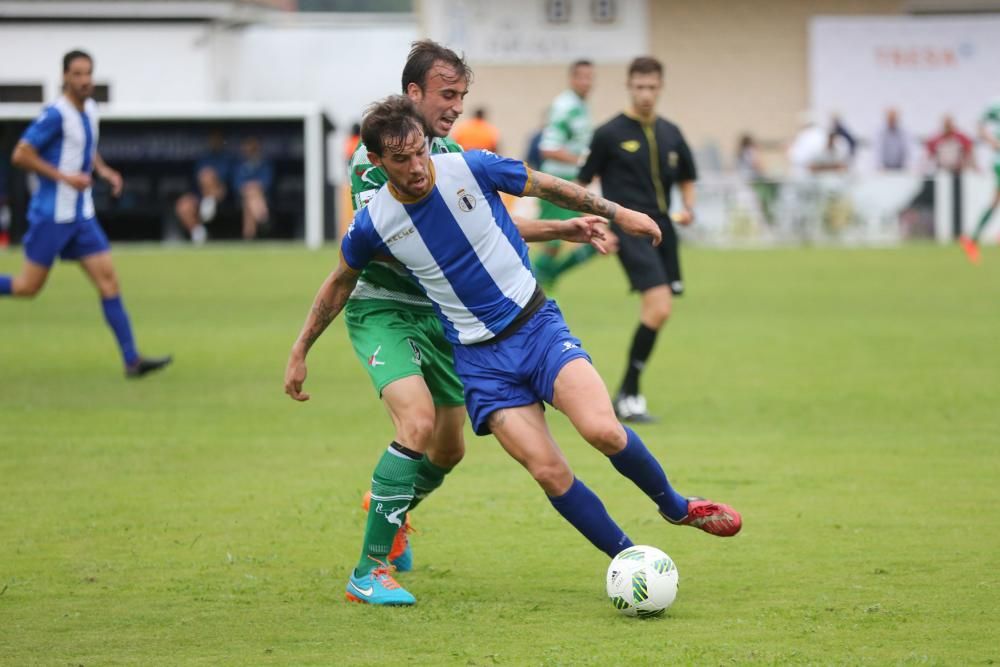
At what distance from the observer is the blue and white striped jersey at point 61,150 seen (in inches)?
473

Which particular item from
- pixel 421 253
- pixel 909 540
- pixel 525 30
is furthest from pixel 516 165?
pixel 525 30

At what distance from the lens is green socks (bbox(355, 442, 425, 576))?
6.01 meters

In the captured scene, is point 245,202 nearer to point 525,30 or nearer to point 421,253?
point 525,30

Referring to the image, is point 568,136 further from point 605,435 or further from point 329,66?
point 329,66

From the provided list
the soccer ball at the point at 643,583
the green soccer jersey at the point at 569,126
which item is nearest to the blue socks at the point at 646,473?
the soccer ball at the point at 643,583

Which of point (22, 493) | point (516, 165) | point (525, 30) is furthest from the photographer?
point (525, 30)

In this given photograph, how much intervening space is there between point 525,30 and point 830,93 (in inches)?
303

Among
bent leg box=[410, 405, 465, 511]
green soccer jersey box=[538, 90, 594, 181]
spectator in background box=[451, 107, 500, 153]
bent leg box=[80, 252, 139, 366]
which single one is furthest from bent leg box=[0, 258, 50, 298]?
spectator in background box=[451, 107, 500, 153]

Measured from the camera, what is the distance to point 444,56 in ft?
20.6

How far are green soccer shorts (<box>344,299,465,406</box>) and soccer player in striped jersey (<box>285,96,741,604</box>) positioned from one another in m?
0.23

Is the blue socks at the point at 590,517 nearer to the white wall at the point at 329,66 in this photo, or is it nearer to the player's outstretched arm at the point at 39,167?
the player's outstretched arm at the point at 39,167

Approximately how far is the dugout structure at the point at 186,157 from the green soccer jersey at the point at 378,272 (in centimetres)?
2320

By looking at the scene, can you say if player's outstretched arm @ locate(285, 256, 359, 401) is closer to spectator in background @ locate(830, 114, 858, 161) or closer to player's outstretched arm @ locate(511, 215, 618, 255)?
player's outstretched arm @ locate(511, 215, 618, 255)

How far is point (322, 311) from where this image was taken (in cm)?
607
